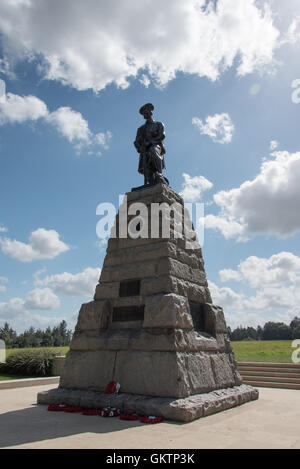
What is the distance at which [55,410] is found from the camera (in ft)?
20.6

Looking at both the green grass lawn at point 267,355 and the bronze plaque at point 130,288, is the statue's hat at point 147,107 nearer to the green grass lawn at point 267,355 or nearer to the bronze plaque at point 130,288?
the bronze plaque at point 130,288

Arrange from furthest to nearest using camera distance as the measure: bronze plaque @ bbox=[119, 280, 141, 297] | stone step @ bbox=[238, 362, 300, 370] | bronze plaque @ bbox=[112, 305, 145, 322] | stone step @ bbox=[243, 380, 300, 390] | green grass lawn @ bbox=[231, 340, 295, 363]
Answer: green grass lawn @ bbox=[231, 340, 295, 363] < stone step @ bbox=[238, 362, 300, 370] < stone step @ bbox=[243, 380, 300, 390] < bronze plaque @ bbox=[119, 280, 141, 297] < bronze plaque @ bbox=[112, 305, 145, 322]

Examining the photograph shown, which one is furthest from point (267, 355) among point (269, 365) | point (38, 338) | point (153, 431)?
point (38, 338)

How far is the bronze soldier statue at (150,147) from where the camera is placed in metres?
8.85

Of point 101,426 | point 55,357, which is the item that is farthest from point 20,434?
point 55,357

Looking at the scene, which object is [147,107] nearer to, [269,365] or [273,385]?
[273,385]

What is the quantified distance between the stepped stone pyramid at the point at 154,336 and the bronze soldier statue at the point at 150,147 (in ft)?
2.33

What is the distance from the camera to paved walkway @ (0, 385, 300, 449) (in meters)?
4.10

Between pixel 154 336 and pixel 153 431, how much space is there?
1.81m

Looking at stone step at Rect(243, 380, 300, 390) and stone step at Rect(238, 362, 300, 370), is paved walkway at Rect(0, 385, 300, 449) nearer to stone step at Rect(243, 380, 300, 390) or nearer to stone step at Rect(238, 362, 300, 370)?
stone step at Rect(243, 380, 300, 390)

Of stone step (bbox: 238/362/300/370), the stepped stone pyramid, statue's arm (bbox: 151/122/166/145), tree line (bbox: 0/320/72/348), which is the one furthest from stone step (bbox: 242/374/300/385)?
tree line (bbox: 0/320/72/348)

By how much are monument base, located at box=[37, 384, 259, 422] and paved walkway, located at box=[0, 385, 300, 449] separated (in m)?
0.15
